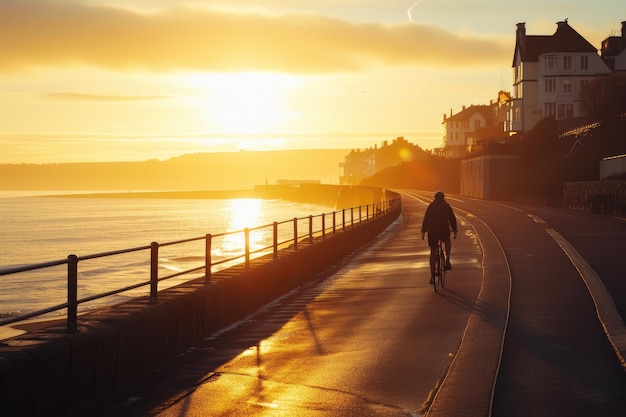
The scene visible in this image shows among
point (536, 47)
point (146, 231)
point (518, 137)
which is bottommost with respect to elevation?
point (146, 231)

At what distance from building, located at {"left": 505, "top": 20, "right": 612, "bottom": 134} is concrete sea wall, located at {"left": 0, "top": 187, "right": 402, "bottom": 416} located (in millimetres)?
86634

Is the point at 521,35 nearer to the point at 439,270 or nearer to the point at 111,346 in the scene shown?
the point at 439,270

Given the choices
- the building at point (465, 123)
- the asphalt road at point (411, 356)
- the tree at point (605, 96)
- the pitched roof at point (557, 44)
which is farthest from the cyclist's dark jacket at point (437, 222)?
the building at point (465, 123)

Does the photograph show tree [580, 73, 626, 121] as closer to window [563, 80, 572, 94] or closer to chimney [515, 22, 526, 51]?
window [563, 80, 572, 94]

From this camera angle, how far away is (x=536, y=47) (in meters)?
105

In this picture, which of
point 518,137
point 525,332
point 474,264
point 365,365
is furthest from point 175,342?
point 518,137

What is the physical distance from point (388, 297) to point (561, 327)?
5.06 metres

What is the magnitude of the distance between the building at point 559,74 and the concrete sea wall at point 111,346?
86.6 m

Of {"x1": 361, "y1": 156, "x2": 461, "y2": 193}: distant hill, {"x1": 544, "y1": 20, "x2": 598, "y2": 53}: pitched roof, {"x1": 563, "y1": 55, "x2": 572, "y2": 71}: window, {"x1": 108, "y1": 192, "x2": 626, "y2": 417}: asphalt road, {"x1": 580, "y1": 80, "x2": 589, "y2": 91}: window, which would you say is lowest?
{"x1": 108, "y1": 192, "x2": 626, "y2": 417}: asphalt road

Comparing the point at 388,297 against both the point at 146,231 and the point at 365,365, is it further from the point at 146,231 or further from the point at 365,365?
the point at 146,231

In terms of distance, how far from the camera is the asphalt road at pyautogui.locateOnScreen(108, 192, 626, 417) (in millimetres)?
8461

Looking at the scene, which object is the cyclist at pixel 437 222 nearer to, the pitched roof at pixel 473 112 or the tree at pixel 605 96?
the tree at pixel 605 96

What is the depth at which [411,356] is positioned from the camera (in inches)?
427

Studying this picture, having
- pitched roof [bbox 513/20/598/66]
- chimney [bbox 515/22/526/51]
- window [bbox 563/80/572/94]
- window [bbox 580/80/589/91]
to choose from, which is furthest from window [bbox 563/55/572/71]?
chimney [bbox 515/22/526/51]
